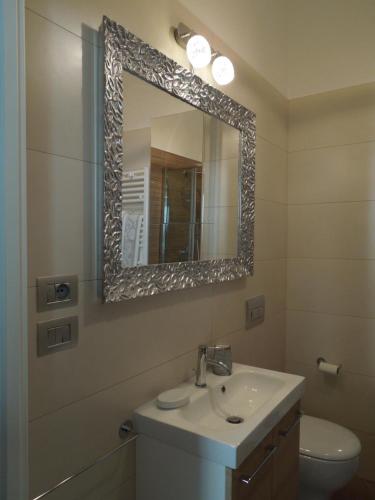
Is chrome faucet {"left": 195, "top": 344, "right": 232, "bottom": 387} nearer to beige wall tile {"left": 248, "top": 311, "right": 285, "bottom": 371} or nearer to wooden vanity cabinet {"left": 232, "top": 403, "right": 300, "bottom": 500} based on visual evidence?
wooden vanity cabinet {"left": 232, "top": 403, "right": 300, "bottom": 500}

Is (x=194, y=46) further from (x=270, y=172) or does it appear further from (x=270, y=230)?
(x=270, y=230)

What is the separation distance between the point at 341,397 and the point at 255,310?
84cm

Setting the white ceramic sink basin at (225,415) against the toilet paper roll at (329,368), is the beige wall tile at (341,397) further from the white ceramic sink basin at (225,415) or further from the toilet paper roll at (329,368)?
the white ceramic sink basin at (225,415)

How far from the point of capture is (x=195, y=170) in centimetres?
157

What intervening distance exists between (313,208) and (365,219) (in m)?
0.30

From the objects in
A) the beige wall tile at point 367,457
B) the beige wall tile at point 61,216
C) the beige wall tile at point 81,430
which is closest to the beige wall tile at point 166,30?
the beige wall tile at point 61,216

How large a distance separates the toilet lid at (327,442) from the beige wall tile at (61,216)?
1.42 m

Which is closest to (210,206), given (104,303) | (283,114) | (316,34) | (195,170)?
(195,170)

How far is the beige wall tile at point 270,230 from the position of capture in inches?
80.7

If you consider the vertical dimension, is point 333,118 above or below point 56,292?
above

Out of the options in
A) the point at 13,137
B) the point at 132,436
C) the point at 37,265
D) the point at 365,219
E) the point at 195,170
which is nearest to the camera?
the point at 13,137

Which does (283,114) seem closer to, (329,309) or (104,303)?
(329,309)

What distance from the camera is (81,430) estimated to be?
1061 mm

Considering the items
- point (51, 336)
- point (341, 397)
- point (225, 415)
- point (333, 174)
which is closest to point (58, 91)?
point (51, 336)
